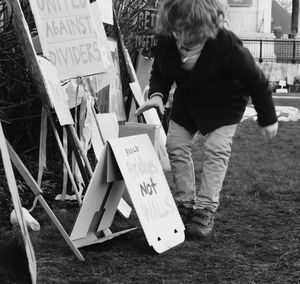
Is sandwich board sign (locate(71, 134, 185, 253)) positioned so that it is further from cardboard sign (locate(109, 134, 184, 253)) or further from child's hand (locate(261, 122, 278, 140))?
child's hand (locate(261, 122, 278, 140))

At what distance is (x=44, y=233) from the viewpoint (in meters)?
3.96

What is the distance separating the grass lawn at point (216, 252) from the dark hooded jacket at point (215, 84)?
2.07 feet

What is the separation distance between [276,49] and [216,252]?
946 inches

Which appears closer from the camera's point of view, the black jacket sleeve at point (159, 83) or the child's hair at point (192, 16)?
the child's hair at point (192, 16)

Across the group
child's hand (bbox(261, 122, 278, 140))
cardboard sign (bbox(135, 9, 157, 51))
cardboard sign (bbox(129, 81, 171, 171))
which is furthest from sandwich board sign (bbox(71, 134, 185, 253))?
cardboard sign (bbox(135, 9, 157, 51))

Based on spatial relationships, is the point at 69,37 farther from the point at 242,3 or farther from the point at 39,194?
the point at 242,3

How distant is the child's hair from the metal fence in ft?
72.9

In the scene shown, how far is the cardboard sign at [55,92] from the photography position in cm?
376

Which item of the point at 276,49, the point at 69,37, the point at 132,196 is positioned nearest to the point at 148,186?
the point at 132,196

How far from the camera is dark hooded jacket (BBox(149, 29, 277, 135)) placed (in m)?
3.96

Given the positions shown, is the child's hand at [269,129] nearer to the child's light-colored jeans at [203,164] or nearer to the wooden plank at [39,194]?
the child's light-colored jeans at [203,164]

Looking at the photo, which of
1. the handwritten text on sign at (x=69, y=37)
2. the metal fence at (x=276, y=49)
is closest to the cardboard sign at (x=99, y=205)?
the handwritten text on sign at (x=69, y=37)

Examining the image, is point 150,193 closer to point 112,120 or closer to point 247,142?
point 112,120

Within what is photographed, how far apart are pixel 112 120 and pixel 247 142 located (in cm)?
411
